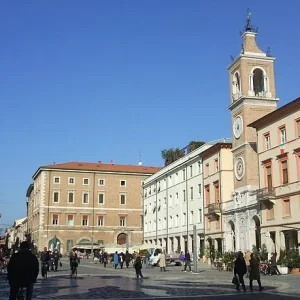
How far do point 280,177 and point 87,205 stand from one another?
2122 inches

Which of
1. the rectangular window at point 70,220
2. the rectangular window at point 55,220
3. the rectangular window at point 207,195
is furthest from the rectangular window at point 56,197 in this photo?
the rectangular window at point 207,195

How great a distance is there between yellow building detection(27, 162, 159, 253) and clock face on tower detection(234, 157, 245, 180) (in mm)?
A: 43446

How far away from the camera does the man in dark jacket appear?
1055cm

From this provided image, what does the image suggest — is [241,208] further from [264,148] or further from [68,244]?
[68,244]

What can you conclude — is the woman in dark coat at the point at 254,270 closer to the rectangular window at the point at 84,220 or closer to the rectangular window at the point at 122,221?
the rectangular window at the point at 84,220

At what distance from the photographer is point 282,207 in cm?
3759

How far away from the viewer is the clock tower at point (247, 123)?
42.9 m

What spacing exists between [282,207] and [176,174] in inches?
1032

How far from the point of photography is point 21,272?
10547 mm

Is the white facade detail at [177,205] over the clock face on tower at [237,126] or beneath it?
beneath

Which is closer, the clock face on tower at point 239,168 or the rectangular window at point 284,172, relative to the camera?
the rectangular window at point 284,172

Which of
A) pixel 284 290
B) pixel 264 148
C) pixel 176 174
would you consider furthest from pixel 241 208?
pixel 284 290

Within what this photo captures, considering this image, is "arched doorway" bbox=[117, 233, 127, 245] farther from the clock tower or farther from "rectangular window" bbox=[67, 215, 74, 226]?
the clock tower

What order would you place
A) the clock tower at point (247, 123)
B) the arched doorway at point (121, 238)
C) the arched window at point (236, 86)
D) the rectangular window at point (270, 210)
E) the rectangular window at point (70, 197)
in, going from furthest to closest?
1. the arched doorway at point (121, 238)
2. the rectangular window at point (70, 197)
3. the arched window at point (236, 86)
4. the clock tower at point (247, 123)
5. the rectangular window at point (270, 210)
